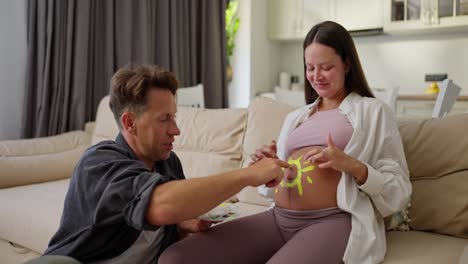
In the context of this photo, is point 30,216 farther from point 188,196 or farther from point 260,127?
point 188,196

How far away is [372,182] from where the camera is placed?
1322mm

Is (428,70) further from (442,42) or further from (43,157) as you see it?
(43,157)

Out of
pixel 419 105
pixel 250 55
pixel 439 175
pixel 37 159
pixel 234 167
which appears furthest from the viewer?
pixel 250 55

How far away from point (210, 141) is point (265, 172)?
128 cm

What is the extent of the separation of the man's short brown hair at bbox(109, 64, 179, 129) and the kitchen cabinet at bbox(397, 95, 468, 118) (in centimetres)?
354

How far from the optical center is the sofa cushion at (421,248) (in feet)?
4.49

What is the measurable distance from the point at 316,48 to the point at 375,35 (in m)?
3.90

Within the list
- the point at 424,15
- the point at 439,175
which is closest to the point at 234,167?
the point at 439,175

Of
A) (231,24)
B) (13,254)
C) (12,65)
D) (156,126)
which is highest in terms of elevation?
(231,24)

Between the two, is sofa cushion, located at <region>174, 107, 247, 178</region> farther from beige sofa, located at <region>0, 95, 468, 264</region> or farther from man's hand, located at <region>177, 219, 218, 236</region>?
man's hand, located at <region>177, 219, 218, 236</region>

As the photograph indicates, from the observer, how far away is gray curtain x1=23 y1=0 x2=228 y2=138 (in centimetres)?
317

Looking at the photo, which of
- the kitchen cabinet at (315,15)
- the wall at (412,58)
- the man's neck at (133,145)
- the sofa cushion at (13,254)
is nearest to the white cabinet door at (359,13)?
the kitchen cabinet at (315,15)

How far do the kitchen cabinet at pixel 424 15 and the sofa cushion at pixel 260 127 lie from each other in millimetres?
2993

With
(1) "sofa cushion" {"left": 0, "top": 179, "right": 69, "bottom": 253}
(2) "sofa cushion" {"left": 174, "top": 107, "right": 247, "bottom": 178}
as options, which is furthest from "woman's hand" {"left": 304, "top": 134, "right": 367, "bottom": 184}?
(1) "sofa cushion" {"left": 0, "top": 179, "right": 69, "bottom": 253}
